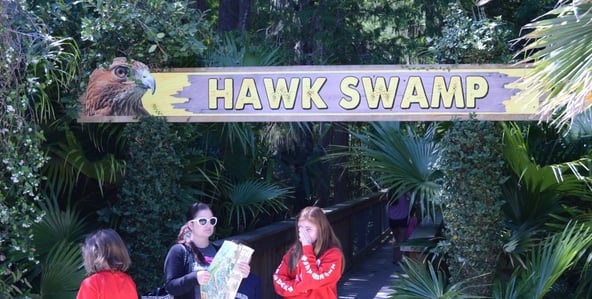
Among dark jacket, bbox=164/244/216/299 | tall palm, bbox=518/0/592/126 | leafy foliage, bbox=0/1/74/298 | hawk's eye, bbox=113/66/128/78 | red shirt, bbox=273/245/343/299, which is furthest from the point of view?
hawk's eye, bbox=113/66/128/78

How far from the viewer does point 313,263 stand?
548cm

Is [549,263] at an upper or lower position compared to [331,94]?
lower

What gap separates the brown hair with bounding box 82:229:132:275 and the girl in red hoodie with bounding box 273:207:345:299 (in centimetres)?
115

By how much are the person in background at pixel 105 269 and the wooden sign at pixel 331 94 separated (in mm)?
2575

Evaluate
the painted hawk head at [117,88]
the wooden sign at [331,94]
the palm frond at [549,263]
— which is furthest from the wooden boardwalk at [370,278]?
the painted hawk head at [117,88]

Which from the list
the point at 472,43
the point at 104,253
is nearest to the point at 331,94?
the point at 472,43

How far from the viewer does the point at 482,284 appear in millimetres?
6832

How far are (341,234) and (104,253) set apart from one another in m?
8.54

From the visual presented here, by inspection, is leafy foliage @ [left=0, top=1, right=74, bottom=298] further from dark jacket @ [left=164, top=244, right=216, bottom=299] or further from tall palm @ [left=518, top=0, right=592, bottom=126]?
tall palm @ [left=518, top=0, right=592, bottom=126]

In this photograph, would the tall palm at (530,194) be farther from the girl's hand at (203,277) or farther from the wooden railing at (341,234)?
the girl's hand at (203,277)

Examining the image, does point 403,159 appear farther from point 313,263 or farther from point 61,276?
point 61,276

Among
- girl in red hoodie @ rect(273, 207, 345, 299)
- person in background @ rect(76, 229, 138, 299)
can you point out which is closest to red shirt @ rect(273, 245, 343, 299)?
girl in red hoodie @ rect(273, 207, 345, 299)

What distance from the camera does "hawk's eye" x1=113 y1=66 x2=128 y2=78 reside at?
7.33m

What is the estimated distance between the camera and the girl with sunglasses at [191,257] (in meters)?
5.22
